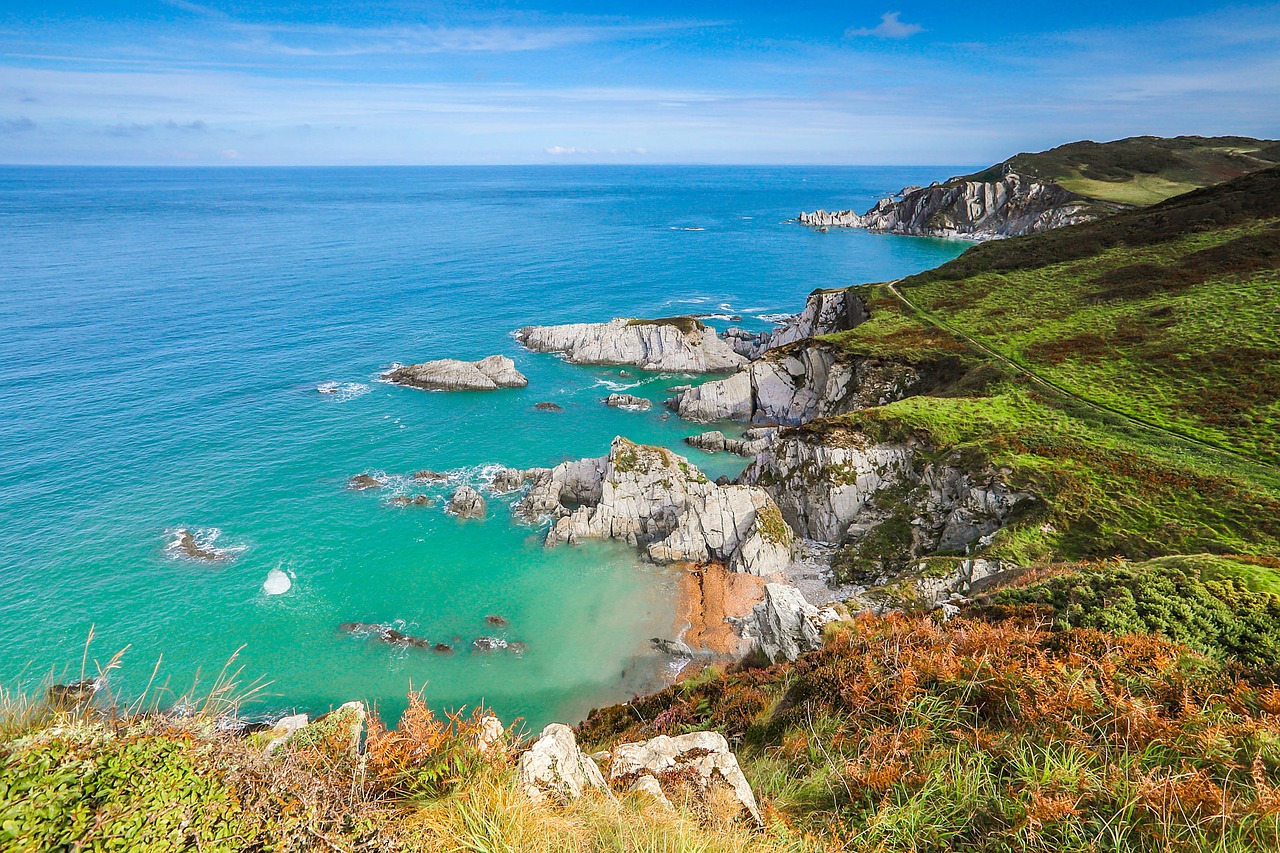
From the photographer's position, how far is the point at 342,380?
62875 mm

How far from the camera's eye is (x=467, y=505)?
135 ft

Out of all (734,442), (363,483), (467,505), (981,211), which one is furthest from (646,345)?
(981,211)

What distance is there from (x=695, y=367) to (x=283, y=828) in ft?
211

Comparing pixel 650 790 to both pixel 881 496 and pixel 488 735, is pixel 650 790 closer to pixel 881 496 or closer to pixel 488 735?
pixel 488 735

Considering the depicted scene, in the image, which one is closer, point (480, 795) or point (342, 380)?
point (480, 795)

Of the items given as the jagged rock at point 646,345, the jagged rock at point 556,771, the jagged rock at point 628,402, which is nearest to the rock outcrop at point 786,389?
the jagged rock at point 628,402

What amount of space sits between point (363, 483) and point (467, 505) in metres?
9.31

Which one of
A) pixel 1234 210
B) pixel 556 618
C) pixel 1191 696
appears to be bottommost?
pixel 556 618

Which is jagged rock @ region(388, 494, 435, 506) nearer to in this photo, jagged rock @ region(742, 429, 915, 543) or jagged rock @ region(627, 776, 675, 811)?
jagged rock @ region(742, 429, 915, 543)

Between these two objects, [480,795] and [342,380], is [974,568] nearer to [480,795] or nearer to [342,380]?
[480,795]

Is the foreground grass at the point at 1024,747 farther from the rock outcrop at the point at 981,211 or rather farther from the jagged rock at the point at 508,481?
the rock outcrop at the point at 981,211

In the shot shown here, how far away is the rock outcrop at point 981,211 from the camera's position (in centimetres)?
13162

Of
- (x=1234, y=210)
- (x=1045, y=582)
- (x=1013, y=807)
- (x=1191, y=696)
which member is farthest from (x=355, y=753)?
(x=1234, y=210)

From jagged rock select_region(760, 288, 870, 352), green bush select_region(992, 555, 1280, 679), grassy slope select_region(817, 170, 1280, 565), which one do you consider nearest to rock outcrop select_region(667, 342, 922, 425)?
grassy slope select_region(817, 170, 1280, 565)
